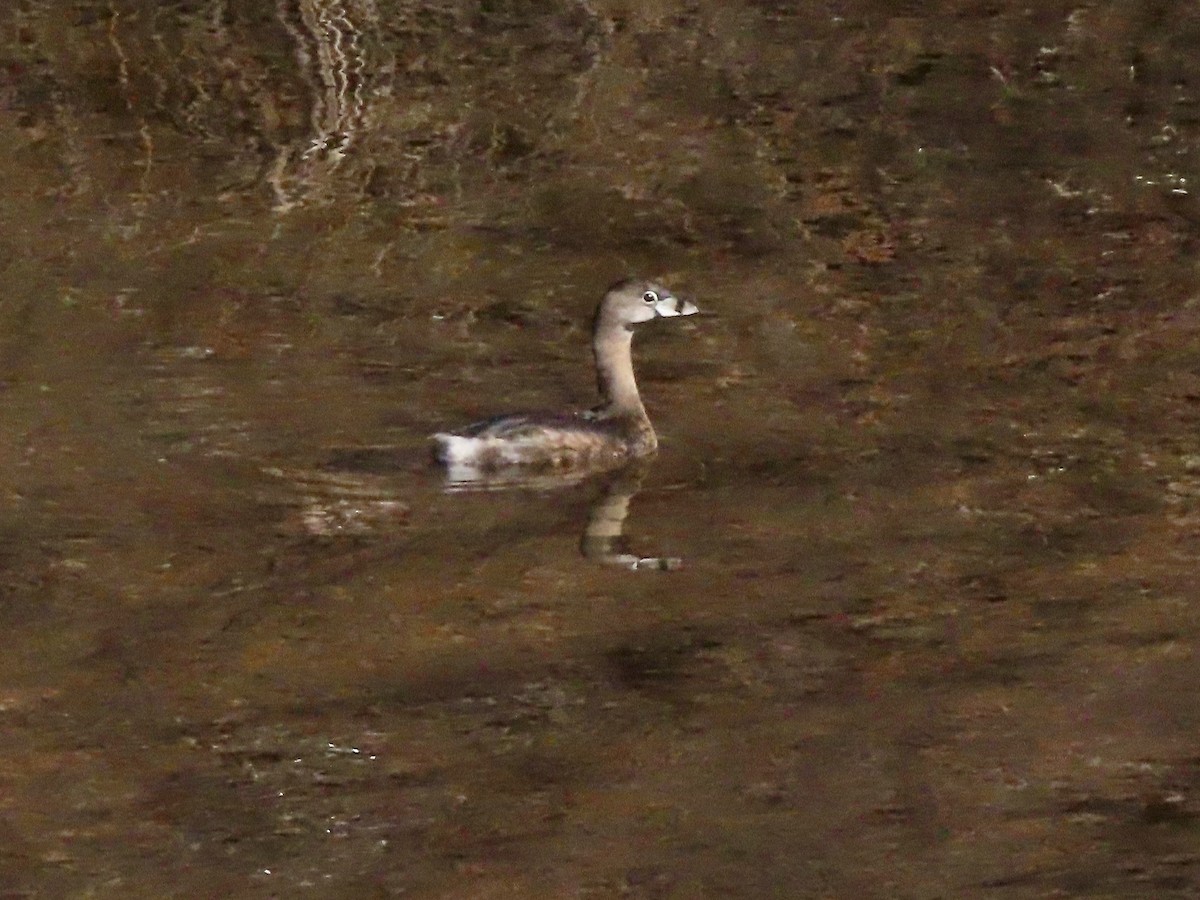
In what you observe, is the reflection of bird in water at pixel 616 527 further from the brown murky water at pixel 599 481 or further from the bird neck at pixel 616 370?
the bird neck at pixel 616 370

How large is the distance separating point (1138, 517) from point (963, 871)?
2.39 metres

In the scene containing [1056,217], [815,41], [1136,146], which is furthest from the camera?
[815,41]

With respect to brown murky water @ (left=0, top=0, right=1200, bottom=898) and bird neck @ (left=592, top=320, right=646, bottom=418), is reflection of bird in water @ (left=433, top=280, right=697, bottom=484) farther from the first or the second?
brown murky water @ (left=0, top=0, right=1200, bottom=898)

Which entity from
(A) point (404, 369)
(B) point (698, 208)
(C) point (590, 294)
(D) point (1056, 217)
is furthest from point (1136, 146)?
(A) point (404, 369)

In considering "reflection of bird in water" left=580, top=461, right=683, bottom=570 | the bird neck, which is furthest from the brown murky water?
the bird neck

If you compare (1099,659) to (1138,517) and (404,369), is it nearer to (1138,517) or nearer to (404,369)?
(1138,517)

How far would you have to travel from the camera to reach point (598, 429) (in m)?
8.46

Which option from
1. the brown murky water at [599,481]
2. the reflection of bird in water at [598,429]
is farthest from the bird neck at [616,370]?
the brown murky water at [599,481]

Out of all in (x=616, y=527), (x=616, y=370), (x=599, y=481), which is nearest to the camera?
(x=616, y=527)

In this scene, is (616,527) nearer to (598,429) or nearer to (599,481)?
(599,481)

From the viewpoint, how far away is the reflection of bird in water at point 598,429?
8164mm

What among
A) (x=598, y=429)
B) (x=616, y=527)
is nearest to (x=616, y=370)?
(x=598, y=429)

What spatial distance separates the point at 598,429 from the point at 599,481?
166mm

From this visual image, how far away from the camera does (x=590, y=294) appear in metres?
10.4
